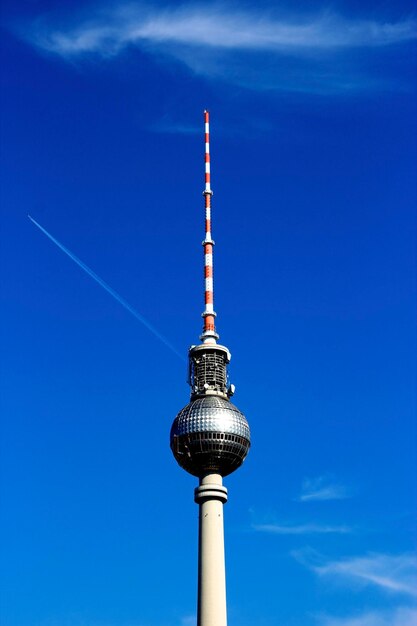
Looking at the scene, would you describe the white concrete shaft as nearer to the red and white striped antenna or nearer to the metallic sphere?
the metallic sphere

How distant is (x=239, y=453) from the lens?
10456cm

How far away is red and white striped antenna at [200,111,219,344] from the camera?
112500mm

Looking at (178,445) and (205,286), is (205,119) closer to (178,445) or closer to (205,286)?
(205,286)

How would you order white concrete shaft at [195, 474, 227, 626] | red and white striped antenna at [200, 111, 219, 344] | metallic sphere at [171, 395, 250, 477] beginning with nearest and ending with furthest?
white concrete shaft at [195, 474, 227, 626], metallic sphere at [171, 395, 250, 477], red and white striped antenna at [200, 111, 219, 344]

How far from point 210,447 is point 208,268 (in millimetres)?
26381

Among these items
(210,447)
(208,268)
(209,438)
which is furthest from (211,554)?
(208,268)

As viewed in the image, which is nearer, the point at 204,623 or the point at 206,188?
the point at 204,623

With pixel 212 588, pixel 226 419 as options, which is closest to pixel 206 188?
pixel 226 419

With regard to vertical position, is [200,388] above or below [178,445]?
above

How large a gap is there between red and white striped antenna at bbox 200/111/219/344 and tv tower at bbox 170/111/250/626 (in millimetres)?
228

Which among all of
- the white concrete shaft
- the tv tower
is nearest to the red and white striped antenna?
the tv tower

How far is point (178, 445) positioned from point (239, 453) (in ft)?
25.0

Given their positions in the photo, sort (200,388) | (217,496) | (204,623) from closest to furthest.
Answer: (204,623), (217,496), (200,388)

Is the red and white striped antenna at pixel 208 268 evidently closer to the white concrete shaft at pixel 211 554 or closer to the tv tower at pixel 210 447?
the tv tower at pixel 210 447
